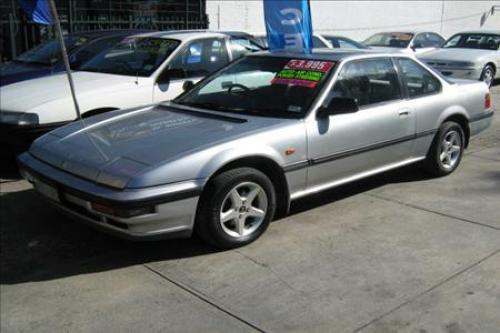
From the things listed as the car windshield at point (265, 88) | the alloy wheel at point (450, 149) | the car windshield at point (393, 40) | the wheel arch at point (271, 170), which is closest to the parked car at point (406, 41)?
the car windshield at point (393, 40)

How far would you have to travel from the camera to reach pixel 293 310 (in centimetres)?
348

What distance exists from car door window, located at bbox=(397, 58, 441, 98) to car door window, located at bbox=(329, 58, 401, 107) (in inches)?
6.3

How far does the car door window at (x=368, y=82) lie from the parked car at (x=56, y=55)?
4576 mm

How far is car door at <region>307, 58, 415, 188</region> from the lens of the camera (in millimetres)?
4801

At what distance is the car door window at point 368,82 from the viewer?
5086mm

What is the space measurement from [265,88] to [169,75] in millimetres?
2177

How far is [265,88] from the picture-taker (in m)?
5.11

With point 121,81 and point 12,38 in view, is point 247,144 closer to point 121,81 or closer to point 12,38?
point 121,81

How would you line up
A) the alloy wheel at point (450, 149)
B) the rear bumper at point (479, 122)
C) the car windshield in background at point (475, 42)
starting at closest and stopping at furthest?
the alloy wheel at point (450, 149), the rear bumper at point (479, 122), the car windshield in background at point (475, 42)

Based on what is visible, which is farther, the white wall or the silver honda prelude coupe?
the white wall

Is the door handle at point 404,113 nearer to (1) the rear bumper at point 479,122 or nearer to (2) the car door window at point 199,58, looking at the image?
(1) the rear bumper at point 479,122

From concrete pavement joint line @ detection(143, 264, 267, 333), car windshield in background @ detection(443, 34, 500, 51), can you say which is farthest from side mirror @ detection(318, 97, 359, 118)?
car windshield in background @ detection(443, 34, 500, 51)

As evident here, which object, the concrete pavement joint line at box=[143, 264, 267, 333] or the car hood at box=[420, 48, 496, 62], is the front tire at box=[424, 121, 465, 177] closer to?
the concrete pavement joint line at box=[143, 264, 267, 333]

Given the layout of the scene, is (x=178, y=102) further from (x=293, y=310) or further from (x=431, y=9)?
(x=431, y=9)
